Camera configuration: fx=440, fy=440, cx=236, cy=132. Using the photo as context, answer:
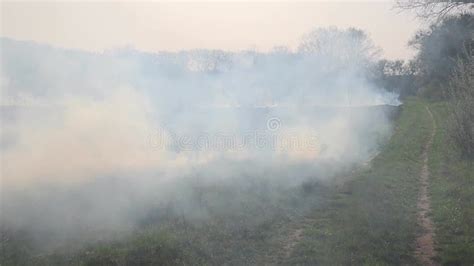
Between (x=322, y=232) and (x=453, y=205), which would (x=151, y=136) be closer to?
(x=322, y=232)

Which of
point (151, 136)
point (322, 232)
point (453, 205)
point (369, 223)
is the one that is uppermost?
point (151, 136)

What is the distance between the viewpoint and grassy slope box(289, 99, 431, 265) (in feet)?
33.6

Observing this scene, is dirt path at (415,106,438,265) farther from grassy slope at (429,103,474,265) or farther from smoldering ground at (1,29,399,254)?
smoldering ground at (1,29,399,254)

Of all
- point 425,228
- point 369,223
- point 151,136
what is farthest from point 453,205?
point 151,136

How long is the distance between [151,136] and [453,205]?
12216 millimetres

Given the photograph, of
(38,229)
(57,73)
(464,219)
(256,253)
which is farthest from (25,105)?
(464,219)

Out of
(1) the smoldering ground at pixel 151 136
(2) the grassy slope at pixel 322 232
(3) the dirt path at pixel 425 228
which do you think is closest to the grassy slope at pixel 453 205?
(2) the grassy slope at pixel 322 232

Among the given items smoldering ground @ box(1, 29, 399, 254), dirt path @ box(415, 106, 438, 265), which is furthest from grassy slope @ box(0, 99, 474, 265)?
smoldering ground @ box(1, 29, 399, 254)

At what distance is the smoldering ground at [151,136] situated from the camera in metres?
13.4

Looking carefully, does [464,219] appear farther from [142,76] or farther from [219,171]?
[142,76]

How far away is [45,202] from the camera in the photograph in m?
13.3

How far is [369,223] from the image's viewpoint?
40.1ft

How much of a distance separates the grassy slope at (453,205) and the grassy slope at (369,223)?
697 mm

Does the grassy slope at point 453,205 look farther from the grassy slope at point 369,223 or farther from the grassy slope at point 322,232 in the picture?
the grassy slope at point 369,223
